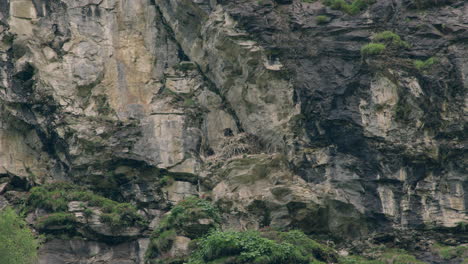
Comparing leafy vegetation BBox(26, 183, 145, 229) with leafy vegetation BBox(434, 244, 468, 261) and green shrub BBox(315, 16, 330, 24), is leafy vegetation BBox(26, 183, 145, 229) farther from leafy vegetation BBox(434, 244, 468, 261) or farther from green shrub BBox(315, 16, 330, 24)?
leafy vegetation BBox(434, 244, 468, 261)

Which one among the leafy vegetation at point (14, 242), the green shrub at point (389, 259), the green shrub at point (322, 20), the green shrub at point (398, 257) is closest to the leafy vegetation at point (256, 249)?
the green shrub at point (389, 259)

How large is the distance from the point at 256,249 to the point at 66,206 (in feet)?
33.2

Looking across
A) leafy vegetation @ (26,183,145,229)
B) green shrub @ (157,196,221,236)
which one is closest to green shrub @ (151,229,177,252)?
green shrub @ (157,196,221,236)

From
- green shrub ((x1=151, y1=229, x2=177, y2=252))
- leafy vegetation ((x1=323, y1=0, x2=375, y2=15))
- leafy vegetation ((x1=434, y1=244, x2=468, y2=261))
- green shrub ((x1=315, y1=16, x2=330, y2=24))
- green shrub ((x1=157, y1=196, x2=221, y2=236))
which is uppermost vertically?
leafy vegetation ((x1=323, y1=0, x2=375, y2=15))

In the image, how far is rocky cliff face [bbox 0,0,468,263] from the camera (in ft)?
147

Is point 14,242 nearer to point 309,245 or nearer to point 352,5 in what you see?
point 309,245

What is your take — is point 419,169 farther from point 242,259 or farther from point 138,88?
point 138,88

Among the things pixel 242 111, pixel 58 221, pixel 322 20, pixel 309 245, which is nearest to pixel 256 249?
pixel 309 245

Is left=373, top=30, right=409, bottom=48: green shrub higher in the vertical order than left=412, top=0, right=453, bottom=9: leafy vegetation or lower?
lower

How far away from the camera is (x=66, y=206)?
152ft

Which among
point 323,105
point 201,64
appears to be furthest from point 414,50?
point 201,64

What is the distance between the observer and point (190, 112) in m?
50.0

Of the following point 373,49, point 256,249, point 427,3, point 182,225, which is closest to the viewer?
point 256,249

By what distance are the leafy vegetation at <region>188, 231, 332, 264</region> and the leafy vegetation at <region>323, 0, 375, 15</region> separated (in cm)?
1210
